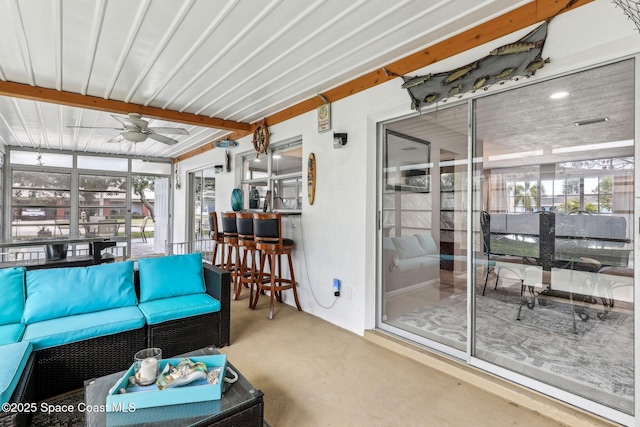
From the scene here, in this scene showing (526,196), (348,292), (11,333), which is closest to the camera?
(11,333)

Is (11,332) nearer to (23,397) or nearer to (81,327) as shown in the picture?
(81,327)

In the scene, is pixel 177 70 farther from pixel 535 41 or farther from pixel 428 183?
pixel 535 41

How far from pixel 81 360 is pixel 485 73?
3514mm

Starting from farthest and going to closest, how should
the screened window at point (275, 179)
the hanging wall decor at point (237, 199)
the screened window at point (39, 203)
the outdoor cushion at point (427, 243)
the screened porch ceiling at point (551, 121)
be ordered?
the screened window at point (39, 203), the hanging wall decor at point (237, 199), the screened window at point (275, 179), the outdoor cushion at point (427, 243), the screened porch ceiling at point (551, 121)

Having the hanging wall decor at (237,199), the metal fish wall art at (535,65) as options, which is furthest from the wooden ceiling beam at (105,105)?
the metal fish wall art at (535,65)

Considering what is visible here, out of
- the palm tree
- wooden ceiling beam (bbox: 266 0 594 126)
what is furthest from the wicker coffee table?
wooden ceiling beam (bbox: 266 0 594 126)

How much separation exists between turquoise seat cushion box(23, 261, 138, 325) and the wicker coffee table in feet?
3.52

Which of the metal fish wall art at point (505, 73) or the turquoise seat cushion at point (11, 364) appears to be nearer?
the turquoise seat cushion at point (11, 364)

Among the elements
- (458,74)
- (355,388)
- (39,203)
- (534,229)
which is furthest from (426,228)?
(39,203)

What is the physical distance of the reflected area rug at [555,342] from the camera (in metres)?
1.95

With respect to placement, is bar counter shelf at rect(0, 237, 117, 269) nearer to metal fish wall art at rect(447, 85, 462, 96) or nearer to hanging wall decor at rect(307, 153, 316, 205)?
hanging wall decor at rect(307, 153, 316, 205)

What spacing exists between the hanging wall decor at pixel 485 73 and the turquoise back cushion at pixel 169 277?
2.59 meters

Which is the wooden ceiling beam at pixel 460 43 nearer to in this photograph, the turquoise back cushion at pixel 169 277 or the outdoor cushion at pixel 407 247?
the outdoor cushion at pixel 407 247

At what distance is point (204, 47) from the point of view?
2.73m
